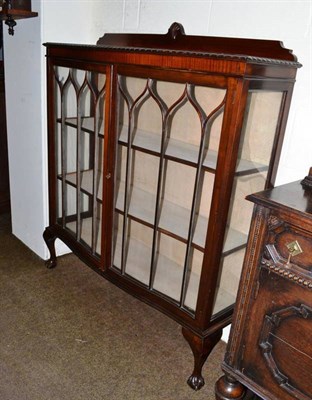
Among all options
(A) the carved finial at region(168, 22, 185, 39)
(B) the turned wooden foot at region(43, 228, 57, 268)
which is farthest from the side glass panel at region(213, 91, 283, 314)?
(B) the turned wooden foot at region(43, 228, 57, 268)

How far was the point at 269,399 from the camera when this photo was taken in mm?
1259

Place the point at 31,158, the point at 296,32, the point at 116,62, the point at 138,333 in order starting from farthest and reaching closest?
the point at 31,158 < the point at 138,333 < the point at 116,62 < the point at 296,32

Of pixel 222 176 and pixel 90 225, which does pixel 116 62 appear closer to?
pixel 222 176

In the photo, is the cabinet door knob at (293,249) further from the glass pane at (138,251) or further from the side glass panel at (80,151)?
the side glass panel at (80,151)

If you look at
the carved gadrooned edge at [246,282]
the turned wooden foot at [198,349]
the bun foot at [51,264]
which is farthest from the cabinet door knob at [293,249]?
the bun foot at [51,264]

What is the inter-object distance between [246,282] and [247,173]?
42 cm

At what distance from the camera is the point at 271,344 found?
1227 mm

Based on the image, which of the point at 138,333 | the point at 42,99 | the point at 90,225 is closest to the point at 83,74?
the point at 42,99

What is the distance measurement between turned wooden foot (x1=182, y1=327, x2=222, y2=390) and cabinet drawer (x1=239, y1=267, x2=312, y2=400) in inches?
10.7

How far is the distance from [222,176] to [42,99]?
1309 millimetres

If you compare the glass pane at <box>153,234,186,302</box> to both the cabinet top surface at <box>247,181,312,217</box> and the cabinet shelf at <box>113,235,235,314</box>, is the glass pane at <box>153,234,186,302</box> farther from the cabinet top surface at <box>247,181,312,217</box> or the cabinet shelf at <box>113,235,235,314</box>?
the cabinet top surface at <box>247,181,312,217</box>

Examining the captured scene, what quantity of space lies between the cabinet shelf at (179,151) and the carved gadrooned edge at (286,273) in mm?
365

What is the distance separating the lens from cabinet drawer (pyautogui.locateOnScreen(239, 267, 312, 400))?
112 cm

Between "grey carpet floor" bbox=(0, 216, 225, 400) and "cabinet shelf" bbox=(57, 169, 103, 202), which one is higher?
"cabinet shelf" bbox=(57, 169, 103, 202)
